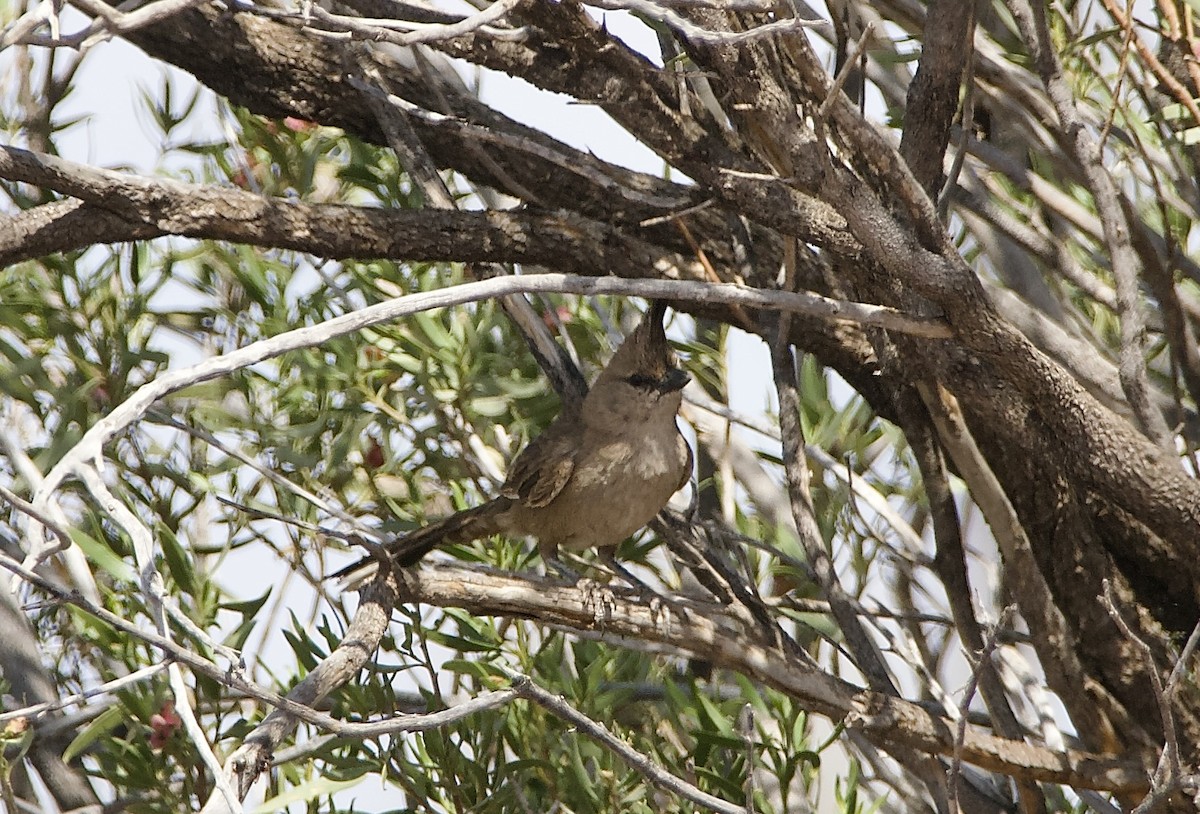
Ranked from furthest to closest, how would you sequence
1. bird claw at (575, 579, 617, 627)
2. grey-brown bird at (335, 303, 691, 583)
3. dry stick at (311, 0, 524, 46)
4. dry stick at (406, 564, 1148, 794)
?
grey-brown bird at (335, 303, 691, 583)
bird claw at (575, 579, 617, 627)
dry stick at (406, 564, 1148, 794)
dry stick at (311, 0, 524, 46)

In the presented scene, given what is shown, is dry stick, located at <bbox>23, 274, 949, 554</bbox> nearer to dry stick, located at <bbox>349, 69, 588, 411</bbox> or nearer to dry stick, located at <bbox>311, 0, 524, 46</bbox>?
dry stick, located at <bbox>311, 0, 524, 46</bbox>

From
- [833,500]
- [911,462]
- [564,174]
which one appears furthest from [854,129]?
[911,462]

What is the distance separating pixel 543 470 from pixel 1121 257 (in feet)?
5.31

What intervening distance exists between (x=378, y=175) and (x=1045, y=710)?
2.27m

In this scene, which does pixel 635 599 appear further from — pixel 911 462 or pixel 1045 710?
pixel 911 462

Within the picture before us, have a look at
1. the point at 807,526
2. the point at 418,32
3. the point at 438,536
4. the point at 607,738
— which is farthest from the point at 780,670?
the point at 418,32

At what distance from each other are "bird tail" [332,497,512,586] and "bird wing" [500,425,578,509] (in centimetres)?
5

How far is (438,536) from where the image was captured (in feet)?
11.7

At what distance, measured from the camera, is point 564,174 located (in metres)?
3.12

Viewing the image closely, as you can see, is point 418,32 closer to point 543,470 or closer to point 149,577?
point 149,577

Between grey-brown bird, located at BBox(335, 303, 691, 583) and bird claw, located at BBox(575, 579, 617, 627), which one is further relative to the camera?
grey-brown bird, located at BBox(335, 303, 691, 583)

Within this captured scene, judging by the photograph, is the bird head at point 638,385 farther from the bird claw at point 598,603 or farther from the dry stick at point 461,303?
the dry stick at point 461,303

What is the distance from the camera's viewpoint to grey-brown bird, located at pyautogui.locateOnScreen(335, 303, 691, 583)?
3.68 meters

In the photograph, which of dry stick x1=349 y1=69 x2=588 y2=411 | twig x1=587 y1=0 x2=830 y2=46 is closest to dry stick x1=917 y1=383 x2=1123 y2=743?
dry stick x1=349 y1=69 x2=588 y2=411
